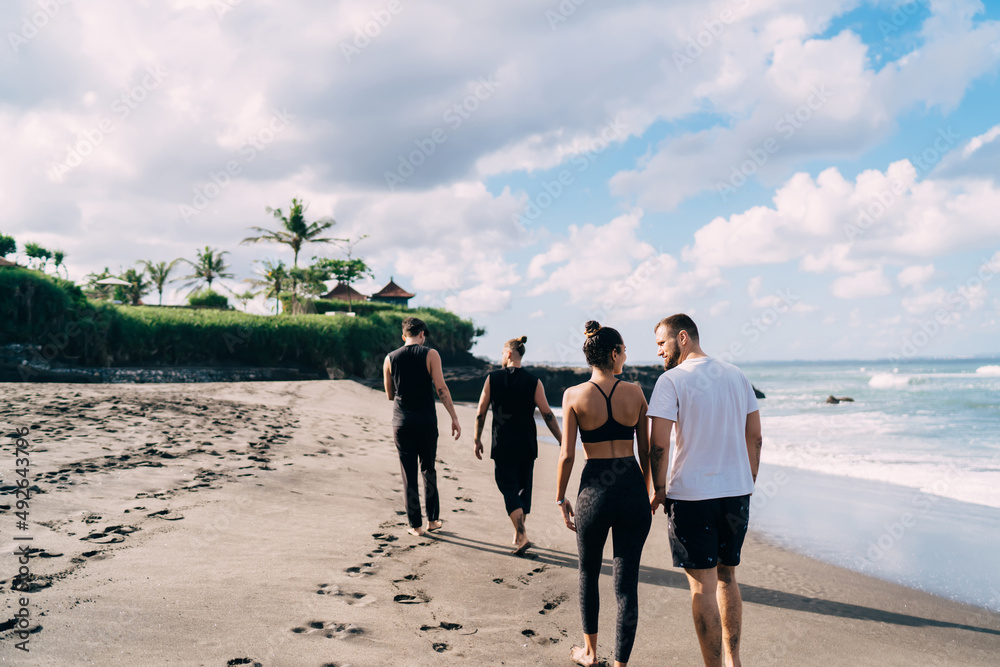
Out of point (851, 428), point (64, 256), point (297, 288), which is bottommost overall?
point (851, 428)

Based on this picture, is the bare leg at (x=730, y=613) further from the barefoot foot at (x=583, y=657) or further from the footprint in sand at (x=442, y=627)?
the footprint in sand at (x=442, y=627)

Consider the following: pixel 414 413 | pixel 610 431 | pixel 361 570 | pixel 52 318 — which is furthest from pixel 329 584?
pixel 52 318

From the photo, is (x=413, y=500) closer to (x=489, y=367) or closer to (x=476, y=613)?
(x=476, y=613)

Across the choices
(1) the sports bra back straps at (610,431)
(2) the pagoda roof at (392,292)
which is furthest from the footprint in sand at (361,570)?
(2) the pagoda roof at (392,292)

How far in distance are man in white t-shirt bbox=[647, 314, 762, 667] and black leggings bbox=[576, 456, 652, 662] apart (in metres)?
0.15

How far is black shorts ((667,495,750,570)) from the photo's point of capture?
2922 millimetres

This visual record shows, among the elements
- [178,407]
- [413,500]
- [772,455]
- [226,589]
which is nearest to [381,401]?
[178,407]

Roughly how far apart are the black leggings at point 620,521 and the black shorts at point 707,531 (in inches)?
7.1

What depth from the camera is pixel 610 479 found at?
3.03 metres

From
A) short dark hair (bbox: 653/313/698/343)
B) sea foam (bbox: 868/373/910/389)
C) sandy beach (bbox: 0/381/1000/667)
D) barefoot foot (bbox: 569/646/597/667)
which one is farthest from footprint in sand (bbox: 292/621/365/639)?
sea foam (bbox: 868/373/910/389)

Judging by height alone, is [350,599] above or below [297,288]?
below

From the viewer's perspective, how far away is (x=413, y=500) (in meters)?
5.36

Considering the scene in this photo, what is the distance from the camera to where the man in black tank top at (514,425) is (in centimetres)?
507

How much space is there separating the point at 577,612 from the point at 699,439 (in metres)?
1.82
